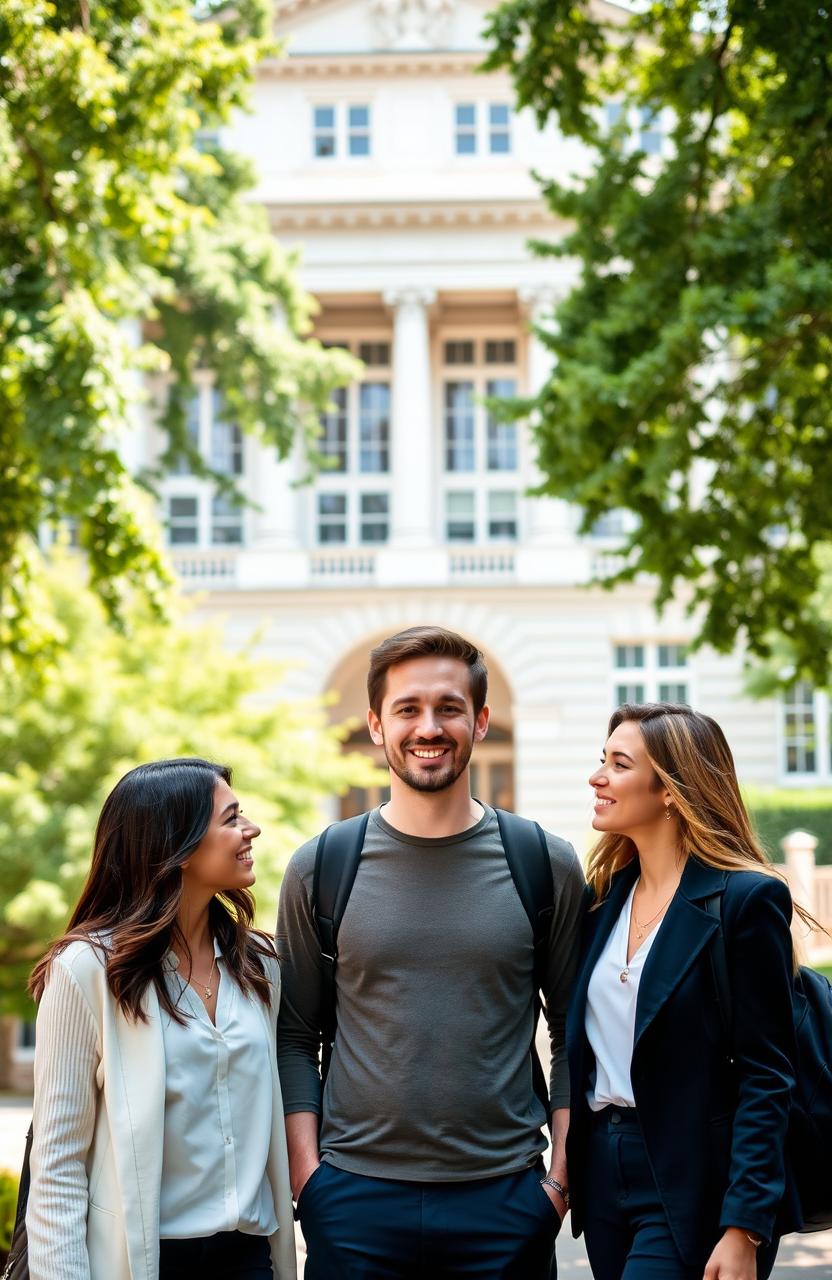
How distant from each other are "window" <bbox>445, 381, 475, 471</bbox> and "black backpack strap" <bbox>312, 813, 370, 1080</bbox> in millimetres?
30920

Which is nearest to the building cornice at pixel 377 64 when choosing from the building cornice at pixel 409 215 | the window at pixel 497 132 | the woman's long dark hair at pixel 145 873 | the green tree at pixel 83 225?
the window at pixel 497 132

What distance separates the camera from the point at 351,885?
3.71 meters

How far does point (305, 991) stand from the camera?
372 centimetres

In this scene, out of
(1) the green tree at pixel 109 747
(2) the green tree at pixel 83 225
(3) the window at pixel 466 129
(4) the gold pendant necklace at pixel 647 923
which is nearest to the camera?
(4) the gold pendant necklace at pixel 647 923

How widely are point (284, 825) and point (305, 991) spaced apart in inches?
586

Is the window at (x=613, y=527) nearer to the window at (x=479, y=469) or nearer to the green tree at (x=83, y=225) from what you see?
the window at (x=479, y=469)

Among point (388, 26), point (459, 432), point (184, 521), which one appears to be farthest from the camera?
point (459, 432)

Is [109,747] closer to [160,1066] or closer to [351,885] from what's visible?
[351,885]

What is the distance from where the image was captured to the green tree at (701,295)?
8273 mm

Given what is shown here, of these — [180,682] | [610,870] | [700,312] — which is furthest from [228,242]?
[610,870]

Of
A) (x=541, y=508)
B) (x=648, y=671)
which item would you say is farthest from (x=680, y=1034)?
(x=648, y=671)

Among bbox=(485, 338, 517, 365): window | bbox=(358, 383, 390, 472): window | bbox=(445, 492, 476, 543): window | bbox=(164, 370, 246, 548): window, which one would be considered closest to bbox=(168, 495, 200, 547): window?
bbox=(164, 370, 246, 548): window

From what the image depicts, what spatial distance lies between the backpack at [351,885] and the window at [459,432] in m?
30.9

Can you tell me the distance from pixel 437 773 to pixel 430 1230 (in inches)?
40.5
